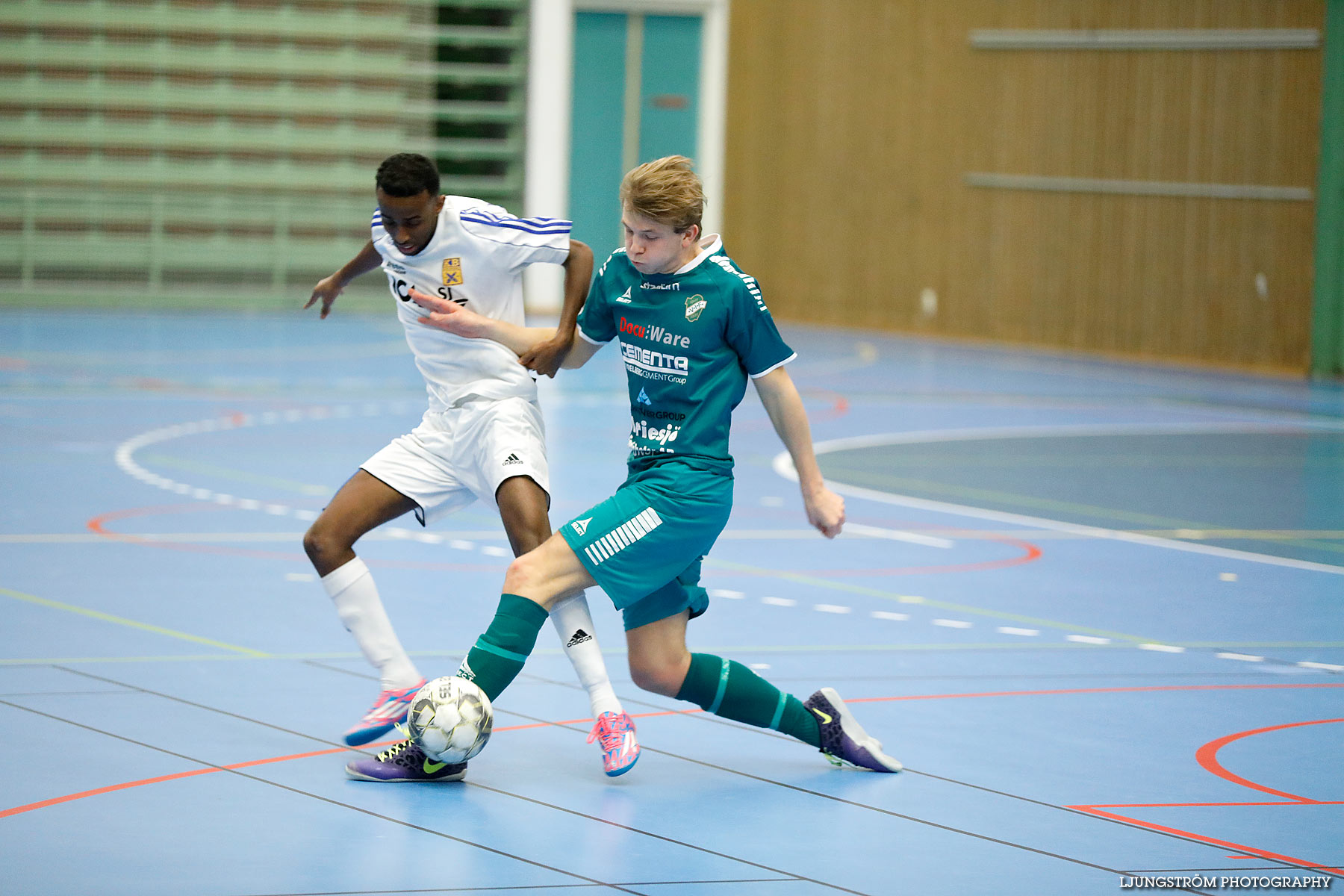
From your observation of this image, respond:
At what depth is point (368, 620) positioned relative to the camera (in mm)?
5164

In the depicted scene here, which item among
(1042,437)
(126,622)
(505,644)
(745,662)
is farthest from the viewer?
(1042,437)

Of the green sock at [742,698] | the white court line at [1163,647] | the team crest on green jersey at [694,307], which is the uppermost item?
the team crest on green jersey at [694,307]

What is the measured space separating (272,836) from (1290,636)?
442cm

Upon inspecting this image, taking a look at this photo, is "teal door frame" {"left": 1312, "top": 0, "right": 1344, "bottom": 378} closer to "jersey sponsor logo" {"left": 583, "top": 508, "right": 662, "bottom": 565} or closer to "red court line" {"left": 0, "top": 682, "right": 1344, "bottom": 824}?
"red court line" {"left": 0, "top": 682, "right": 1344, "bottom": 824}

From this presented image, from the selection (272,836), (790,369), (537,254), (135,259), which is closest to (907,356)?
(790,369)

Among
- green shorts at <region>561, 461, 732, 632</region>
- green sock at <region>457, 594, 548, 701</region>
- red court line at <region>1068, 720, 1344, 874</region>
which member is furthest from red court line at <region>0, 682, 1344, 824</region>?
green shorts at <region>561, 461, 732, 632</region>

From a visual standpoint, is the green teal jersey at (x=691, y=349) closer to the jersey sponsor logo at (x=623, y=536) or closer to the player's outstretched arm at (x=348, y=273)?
the jersey sponsor logo at (x=623, y=536)

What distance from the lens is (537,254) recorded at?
5289 mm

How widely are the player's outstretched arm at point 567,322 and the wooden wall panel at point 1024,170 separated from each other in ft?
49.0

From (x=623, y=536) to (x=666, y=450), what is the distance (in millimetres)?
285

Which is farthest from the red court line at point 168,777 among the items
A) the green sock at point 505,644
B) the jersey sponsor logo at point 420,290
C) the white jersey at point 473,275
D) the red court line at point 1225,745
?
the red court line at point 1225,745

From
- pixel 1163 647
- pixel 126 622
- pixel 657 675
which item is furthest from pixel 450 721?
pixel 1163 647

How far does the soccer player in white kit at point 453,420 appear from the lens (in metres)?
5.03

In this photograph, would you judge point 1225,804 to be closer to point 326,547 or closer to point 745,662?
point 745,662
